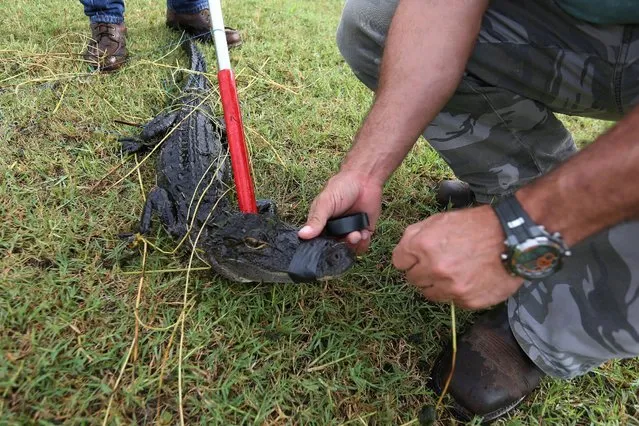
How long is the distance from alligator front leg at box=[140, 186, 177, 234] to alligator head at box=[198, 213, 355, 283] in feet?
0.90

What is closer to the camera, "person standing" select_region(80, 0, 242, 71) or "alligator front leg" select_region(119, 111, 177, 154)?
"alligator front leg" select_region(119, 111, 177, 154)

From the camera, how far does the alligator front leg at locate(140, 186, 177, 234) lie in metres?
2.16

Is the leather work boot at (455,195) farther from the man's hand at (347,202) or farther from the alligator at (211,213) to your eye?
the alligator at (211,213)

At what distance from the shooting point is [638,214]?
114cm

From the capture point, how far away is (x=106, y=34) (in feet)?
11.0

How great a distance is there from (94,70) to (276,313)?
2.38m

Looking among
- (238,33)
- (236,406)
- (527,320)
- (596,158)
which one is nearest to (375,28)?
(596,158)

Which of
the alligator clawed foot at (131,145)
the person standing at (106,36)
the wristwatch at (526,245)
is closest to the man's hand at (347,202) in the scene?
the wristwatch at (526,245)

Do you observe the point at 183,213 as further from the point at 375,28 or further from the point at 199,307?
the point at 375,28

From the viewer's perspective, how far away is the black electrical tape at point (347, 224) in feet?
5.51

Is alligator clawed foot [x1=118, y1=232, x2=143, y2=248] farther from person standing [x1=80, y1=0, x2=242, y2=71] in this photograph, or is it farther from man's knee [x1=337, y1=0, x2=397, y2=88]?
person standing [x1=80, y1=0, x2=242, y2=71]

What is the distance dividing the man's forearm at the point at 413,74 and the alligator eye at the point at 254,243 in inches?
18.3

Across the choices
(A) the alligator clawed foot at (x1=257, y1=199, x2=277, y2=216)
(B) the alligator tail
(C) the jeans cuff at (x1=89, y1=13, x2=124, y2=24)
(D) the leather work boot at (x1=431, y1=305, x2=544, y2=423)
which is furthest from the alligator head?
(C) the jeans cuff at (x1=89, y1=13, x2=124, y2=24)

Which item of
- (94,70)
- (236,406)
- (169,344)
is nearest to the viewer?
(236,406)
